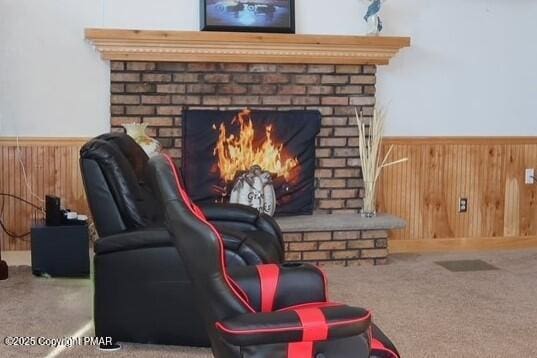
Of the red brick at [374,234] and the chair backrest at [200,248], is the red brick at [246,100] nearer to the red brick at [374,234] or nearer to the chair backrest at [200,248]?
the red brick at [374,234]

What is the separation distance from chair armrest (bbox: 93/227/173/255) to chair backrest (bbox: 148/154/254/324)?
41.9 inches

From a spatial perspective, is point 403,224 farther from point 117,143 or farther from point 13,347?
point 13,347

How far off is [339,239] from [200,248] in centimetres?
302

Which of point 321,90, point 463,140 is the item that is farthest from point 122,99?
point 463,140

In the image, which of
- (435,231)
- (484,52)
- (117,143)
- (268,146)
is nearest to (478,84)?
(484,52)

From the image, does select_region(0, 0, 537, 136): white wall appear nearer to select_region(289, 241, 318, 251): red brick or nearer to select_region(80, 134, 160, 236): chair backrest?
select_region(289, 241, 318, 251): red brick

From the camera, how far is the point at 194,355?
119 inches

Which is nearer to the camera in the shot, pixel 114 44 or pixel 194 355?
pixel 194 355

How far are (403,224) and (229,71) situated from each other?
155 cm

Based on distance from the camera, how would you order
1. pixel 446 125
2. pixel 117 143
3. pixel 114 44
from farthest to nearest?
pixel 446 125, pixel 114 44, pixel 117 143

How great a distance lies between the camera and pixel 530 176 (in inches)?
217

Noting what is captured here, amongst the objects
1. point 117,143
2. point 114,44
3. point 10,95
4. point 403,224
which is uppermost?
point 114,44

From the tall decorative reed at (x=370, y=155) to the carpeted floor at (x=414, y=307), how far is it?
441mm

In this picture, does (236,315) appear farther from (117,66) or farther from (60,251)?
(117,66)
